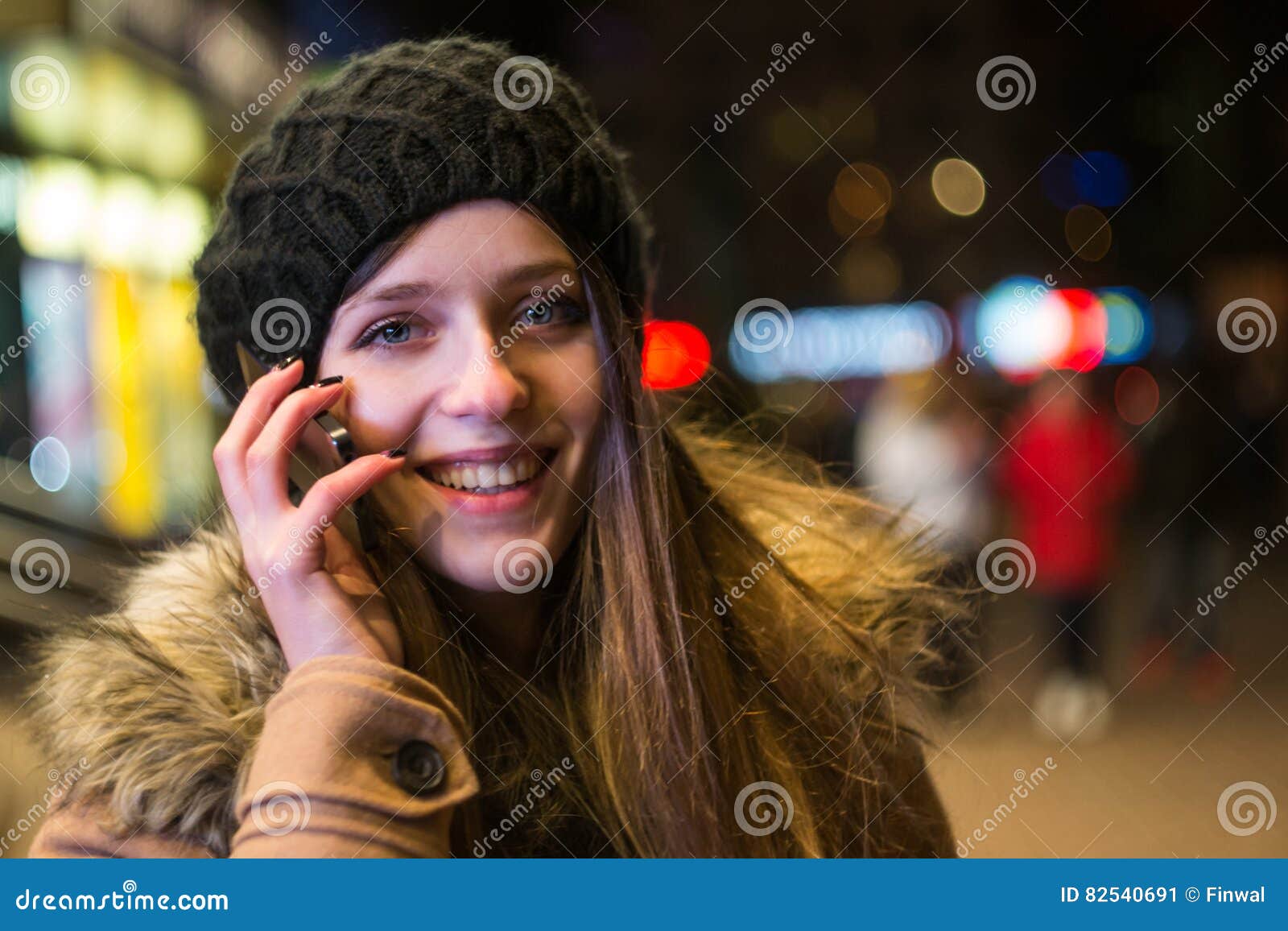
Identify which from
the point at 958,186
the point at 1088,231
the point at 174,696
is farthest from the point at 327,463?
the point at 1088,231

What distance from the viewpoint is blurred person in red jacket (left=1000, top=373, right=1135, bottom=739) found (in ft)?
7.00

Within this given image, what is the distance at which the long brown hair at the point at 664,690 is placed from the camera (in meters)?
1.61

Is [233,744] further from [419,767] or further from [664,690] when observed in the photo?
[664,690]

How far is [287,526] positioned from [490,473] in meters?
0.29

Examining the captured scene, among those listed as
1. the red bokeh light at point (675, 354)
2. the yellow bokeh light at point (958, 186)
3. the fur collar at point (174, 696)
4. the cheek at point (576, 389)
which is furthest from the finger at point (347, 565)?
the yellow bokeh light at point (958, 186)

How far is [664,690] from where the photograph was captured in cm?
162

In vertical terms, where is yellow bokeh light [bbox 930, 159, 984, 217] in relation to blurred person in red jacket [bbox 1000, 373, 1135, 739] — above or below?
above

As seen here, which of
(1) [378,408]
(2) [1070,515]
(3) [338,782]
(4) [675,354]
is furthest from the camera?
(2) [1070,515]

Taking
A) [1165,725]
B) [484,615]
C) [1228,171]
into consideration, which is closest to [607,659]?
[484,615]

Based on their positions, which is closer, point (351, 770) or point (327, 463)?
point (351, 770)

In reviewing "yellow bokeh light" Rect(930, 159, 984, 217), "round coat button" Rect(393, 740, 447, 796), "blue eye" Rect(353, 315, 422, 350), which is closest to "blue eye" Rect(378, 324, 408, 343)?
"blue eye" Rect(353, 315, 422, 350)

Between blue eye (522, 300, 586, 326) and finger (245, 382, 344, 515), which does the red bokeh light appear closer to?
blue eye (522, 300, 586, 326)

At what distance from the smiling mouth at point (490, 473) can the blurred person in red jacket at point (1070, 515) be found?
3.38 feet

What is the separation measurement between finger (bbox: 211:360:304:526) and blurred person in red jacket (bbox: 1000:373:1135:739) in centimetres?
137
